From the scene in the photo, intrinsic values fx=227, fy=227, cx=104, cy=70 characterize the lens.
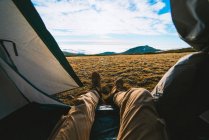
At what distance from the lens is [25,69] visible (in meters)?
2.82

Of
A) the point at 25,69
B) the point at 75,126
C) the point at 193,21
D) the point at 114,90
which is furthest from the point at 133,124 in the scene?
the point at 114,90

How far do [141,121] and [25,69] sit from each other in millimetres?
1749

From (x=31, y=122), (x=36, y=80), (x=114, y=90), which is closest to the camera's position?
(x=31, y=122)

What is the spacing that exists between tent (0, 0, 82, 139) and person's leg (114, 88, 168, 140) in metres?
1.04

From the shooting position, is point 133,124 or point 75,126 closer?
point 133,124

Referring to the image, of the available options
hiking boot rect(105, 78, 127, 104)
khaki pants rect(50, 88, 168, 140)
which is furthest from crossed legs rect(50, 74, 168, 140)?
hiking boot rect(105, 78, 127, 104)

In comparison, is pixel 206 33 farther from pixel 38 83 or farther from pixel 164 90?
pixel 38 83

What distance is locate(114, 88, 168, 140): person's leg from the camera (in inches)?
60.7

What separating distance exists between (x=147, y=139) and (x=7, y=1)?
1.71 meters

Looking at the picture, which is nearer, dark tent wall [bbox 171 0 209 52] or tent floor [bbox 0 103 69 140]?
dark tent wall [bbox 171 0 209 52]

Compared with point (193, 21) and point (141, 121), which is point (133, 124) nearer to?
point (141, 121)

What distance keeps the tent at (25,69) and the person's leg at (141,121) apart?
1.04m

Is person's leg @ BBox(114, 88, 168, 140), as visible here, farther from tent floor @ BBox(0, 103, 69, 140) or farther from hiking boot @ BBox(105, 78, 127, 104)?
hiking boot @ BBox(105, 78, 127, 104)

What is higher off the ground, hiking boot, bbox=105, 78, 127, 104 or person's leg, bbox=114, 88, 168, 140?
person's leg, bbox=114, 88, 168, 140
